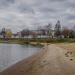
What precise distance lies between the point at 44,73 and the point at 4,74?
3452 mm

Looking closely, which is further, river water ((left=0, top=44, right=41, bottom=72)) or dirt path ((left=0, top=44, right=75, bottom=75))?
river water ((left=0, top=44, right=41, bottom=72))

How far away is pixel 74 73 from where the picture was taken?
53.3 feet

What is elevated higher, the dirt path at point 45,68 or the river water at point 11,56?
the dirt path at point 45,68

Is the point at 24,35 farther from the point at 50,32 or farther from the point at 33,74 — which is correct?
the point at 33,74

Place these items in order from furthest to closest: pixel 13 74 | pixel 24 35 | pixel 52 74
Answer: pixel 24 35 < pixel 13 74 < pixel 52 74

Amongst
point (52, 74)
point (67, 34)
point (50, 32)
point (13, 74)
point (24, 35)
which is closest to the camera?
point (52, 74)

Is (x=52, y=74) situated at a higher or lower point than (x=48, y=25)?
lower

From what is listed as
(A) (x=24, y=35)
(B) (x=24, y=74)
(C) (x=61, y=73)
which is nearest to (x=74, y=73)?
(C) (x=61, y=73)

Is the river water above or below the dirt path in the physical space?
below

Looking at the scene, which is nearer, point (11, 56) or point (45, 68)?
point (45, 68)

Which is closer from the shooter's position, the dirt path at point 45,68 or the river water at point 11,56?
the dirt path at point 45,68

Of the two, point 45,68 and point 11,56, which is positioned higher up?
point 45,68

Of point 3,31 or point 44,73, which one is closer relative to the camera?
point 44,73

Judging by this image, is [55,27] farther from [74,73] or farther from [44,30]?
[74,73]
